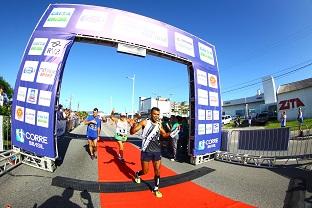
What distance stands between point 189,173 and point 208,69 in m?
4.87

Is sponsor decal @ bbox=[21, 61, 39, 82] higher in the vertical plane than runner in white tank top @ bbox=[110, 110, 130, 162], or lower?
higher

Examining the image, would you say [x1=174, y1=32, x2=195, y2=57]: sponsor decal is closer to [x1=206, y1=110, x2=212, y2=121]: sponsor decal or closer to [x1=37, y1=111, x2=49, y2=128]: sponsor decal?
[x1=206, y1=110, x2=212, y2=121]: sponsor decal

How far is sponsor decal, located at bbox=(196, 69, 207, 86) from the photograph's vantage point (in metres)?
10.0

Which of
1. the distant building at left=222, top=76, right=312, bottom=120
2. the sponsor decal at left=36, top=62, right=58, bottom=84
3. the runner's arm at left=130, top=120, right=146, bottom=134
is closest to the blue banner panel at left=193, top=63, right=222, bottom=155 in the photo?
the runner's arm at left=130, top=120, right=146, bottom=134

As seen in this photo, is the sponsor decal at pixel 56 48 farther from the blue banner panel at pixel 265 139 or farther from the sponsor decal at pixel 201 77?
the blue banner panel at pixel 265 139

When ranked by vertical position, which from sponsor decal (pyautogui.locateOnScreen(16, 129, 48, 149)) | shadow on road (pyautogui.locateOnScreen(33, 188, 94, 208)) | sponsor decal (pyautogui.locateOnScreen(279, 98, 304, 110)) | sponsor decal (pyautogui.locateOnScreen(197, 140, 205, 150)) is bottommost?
shadow on road (pyautogui.locateOnScreen(33, 188, 94, 208))

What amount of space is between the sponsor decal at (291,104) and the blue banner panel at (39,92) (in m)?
7.42

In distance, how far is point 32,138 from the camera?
751 centimetres

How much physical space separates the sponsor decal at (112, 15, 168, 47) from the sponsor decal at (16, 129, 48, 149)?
418cm

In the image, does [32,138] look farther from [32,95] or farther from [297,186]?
[297,186]

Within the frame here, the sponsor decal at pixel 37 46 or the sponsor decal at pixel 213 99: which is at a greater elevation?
the sponsor decal at pixel 37 46

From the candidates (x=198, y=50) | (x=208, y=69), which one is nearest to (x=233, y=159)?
(x=208, y=69)

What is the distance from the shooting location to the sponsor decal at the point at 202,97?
32.7 feet

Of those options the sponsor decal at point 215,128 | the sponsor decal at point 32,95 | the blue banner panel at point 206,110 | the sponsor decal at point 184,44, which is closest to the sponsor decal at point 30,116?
the sponsor decal at point 32,95
